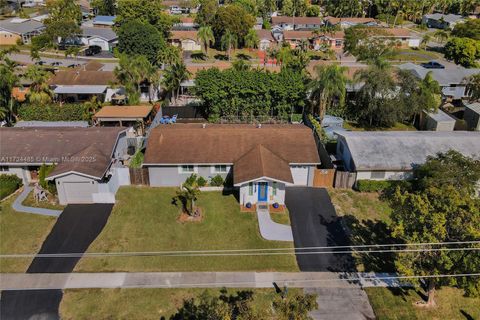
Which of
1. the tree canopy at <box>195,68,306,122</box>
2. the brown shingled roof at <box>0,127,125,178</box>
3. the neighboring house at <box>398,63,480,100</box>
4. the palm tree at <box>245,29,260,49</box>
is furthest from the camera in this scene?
the palm tree at <box>245,29,260,49</box>

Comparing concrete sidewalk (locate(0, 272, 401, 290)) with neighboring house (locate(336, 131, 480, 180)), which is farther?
neighboring house (locate(336, 131, 480, 180))

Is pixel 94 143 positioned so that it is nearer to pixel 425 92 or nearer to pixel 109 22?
pixel 425 92

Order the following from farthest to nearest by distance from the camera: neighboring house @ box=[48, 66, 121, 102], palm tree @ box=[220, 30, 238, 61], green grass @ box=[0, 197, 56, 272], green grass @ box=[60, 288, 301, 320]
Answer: palm tree @ box=[220, 30, 238, 61]
neighboring house @ box=[48, 66, 121, 102]
green grass @ box=[0, 197, 56, 272]
green grass @ box=[60, 288, 301, 320]

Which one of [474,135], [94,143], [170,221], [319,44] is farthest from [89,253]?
[319,44]

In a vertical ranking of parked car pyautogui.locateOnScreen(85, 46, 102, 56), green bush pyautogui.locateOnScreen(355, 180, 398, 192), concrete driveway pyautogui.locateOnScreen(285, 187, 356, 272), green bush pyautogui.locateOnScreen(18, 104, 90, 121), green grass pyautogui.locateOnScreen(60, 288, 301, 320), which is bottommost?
green grass pyautogui.locateOnScreen(60, 288, 301, 320)

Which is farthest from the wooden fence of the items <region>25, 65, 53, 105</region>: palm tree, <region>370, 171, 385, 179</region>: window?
<region>370, 171, 385, 179</region>: window

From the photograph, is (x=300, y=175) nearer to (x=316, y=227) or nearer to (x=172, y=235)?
(x=316, y=227)

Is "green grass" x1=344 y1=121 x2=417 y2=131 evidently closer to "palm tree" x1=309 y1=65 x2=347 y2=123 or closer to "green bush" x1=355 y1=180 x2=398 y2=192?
"palm tree" x1=309 y1=65 x2=347 y2=123

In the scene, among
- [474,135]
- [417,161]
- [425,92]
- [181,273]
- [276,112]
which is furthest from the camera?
[276,112]
